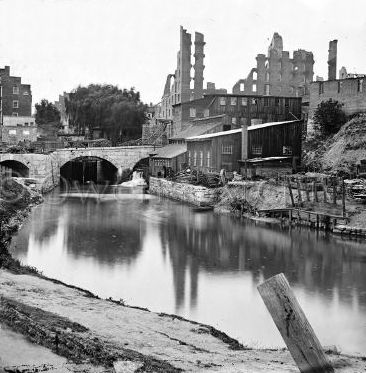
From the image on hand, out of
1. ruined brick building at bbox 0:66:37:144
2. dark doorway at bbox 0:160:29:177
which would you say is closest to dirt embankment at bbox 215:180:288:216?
dark doorway at bbox 0:160:29:177

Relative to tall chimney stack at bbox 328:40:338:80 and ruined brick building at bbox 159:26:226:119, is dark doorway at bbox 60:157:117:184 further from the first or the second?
tall chimney stack at bbox 328:40:338:80

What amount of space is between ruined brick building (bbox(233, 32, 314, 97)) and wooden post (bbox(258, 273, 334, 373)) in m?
64.5

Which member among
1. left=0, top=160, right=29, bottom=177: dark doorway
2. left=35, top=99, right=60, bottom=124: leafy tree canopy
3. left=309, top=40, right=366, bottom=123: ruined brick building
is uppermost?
left=35, top=99, right=60, bottom=124: leafy tree canopy

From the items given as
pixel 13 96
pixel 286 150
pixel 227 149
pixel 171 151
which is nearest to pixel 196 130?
pixel 171 151

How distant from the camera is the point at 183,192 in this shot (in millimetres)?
41125

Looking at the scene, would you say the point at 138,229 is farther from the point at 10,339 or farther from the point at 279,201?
the point at 10,339

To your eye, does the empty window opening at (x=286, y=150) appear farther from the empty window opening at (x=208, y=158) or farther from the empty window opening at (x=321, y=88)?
the empty window opening at (x=208, y=158)

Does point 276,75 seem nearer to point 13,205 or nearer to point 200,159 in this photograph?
point 200,159

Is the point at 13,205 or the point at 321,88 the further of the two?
the point at 321,88

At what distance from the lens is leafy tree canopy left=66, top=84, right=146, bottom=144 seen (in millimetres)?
70500

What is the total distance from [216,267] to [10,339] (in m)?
13.0

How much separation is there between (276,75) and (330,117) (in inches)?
1111

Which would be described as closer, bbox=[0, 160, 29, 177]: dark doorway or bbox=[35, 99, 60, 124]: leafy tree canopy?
bbox=[0, 160, 29, 177]: dark doorway

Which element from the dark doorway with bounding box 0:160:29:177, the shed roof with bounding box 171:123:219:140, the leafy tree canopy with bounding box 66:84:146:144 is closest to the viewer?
the dark doorway with bounding box 0:160:29:177
